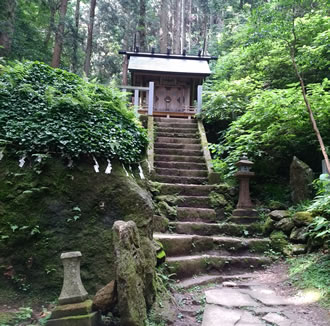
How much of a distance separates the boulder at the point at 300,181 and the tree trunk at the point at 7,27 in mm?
8898

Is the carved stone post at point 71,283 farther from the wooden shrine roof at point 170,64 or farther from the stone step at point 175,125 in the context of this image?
the wooden shrine roof at point 170,64

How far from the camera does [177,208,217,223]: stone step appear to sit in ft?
19.2

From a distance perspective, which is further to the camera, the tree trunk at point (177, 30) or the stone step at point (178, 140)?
the tree trunk at point (177, 30)

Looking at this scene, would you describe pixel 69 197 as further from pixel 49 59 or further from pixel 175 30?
pixel 175 30

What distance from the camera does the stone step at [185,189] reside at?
6473mm

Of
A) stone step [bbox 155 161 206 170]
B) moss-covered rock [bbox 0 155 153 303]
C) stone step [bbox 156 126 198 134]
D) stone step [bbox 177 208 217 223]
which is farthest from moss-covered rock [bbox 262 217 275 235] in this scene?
stone step [bbox 156 126 198 134]

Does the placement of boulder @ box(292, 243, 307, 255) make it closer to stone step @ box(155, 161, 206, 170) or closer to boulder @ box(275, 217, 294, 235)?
boulder @ box(275, 217, 294, 235)

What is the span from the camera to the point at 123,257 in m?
2.42

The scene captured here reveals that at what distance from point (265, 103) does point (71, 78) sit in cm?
452

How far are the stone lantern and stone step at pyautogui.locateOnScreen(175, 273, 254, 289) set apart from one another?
5.10ft

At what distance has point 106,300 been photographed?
8.00ft

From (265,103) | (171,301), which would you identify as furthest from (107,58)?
(171,301)

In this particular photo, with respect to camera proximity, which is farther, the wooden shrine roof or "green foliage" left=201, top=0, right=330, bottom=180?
the wooden shrine roof

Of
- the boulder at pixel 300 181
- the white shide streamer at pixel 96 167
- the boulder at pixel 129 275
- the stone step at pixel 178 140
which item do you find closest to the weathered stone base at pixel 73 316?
the boulder at pixel 129 275
